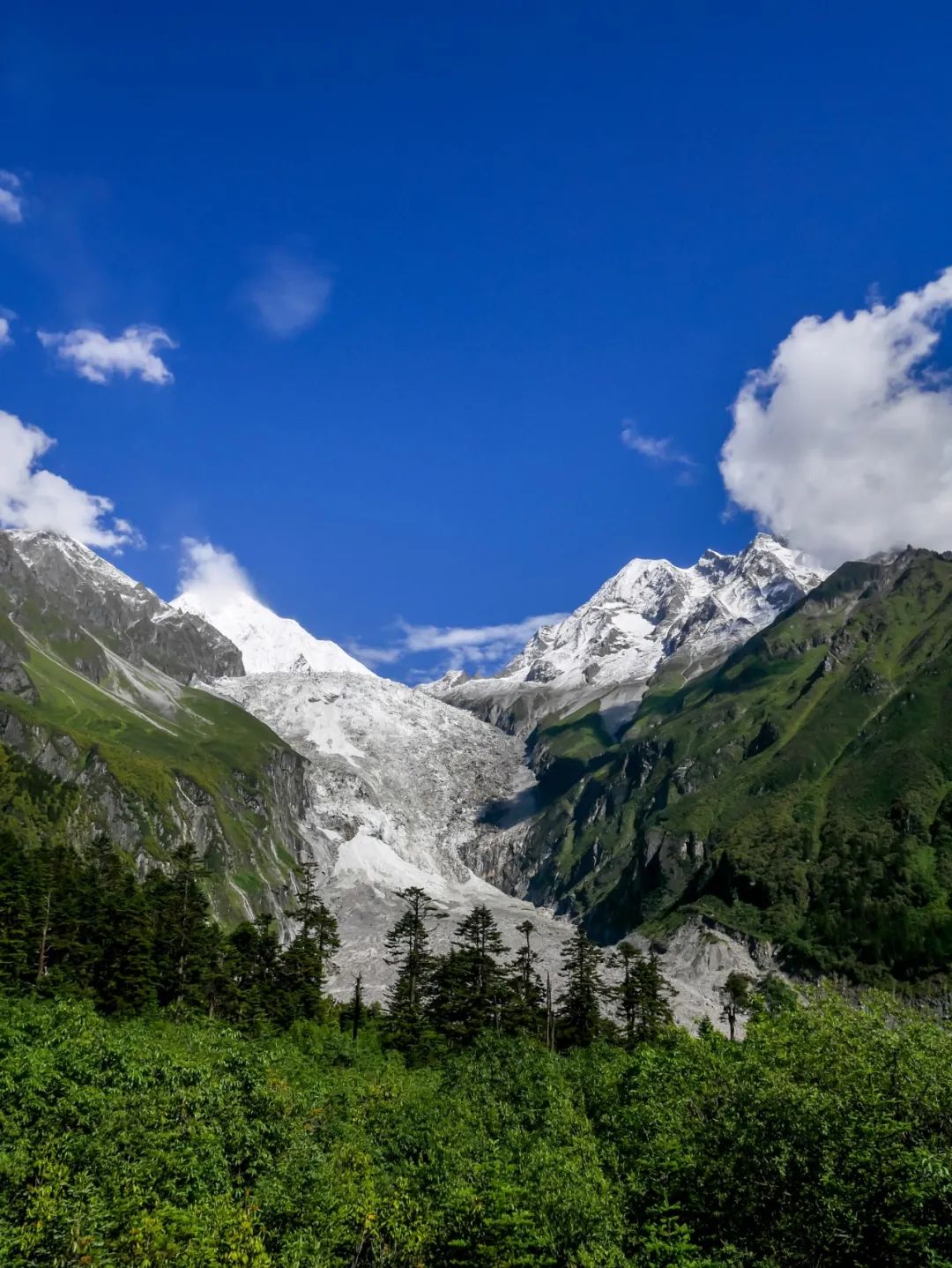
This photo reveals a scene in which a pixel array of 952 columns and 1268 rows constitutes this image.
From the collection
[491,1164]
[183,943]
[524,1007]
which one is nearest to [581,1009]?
[524,1007]

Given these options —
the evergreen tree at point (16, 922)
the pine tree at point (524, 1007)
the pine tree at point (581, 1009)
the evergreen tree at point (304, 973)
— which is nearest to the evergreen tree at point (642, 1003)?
the pine tree at point (581, 1009)

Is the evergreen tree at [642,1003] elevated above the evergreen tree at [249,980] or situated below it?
above

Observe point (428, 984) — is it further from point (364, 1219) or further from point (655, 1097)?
point (364, 1219)

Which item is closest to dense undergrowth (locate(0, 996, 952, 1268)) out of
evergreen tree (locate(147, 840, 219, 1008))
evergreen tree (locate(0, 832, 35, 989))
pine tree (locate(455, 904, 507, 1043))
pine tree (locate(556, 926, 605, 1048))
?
evergreen tree (locate(0, 832, 35, 989))

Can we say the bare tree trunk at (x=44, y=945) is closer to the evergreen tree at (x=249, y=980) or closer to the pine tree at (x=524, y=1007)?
the evergreen tree at (x=249, y=980)

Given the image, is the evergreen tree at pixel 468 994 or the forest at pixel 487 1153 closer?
the forest at pixel 487 1153

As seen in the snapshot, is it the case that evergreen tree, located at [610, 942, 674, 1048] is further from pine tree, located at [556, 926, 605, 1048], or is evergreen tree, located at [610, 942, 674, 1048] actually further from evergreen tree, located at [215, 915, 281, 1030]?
evergreen tree, located at [215, 915, 281, 1030]

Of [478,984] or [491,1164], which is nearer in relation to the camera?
[491,1164]

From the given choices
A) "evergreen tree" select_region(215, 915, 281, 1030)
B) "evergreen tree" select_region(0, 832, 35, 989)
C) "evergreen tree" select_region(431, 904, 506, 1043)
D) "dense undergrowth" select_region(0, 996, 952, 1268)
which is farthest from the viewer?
"evergreen tree" select_region(431, 904, 506, 1043)

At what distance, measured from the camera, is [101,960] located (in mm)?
92500

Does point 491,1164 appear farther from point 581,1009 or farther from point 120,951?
point 581,1009

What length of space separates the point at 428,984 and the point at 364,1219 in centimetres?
8166

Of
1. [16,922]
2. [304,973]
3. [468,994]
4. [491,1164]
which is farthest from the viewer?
[304,973]

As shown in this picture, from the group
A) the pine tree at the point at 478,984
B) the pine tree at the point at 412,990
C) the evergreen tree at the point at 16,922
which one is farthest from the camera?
the pine tree at the point at 478,984
